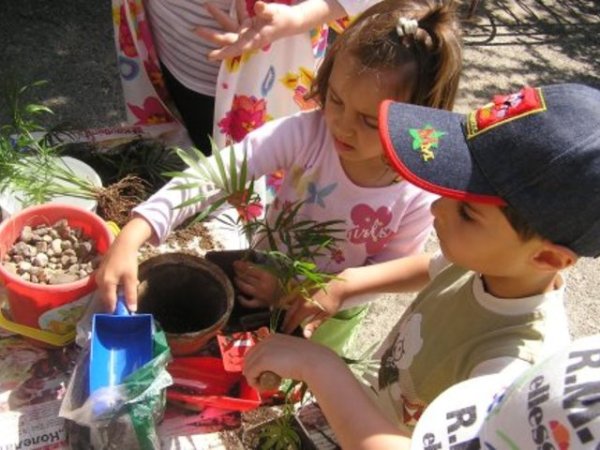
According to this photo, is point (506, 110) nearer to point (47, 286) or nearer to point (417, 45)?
point (417, 45)

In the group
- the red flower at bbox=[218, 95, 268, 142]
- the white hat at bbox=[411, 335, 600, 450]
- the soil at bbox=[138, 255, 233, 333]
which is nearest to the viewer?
the white hat at bbox=[411, 335, 600, 450]

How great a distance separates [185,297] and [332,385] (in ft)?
1.02

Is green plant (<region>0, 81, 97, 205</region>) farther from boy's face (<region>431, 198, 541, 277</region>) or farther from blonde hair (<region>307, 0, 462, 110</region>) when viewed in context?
boy's face (<region>431, 198, 541, 277</region>)

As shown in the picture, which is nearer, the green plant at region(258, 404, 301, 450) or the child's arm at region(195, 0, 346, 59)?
the green plant at region(258, 404, 301, 450)

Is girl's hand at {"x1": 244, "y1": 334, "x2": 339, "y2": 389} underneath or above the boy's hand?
underneath

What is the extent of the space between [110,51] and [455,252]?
2177mm

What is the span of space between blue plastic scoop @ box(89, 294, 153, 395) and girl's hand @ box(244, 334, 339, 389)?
0.50 ft

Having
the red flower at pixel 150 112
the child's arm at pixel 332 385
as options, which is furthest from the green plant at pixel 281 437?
the red flower at pixel 150 112

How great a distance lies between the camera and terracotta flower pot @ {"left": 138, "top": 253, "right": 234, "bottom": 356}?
102 cm

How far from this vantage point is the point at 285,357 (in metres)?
0.94

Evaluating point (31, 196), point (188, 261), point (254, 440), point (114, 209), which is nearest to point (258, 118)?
point (114, 209)

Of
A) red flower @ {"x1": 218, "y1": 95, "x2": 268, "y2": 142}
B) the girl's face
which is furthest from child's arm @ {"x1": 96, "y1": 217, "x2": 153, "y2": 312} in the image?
red flower @ {"x1": 218, "y1": 95, "x2": 268, "y2": 142}

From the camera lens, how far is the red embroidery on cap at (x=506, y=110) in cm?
83

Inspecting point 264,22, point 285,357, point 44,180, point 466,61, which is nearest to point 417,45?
point 264,22
